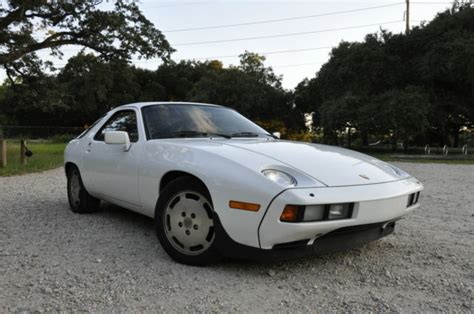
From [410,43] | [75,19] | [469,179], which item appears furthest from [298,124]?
[469,179]

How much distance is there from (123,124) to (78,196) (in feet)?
4.32

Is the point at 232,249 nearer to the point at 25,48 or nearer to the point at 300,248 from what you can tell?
the point at 300,248

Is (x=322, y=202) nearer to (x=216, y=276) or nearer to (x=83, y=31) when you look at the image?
(x=216, y=276)

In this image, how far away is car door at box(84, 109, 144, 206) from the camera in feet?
12.7

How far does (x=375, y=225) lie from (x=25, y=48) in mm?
16726

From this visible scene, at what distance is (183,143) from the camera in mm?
3486

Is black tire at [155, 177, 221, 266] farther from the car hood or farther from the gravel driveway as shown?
the car hood

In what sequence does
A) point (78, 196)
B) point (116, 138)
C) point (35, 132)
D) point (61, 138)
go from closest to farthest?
point (116, 138)
point (78, 196)
point (35, 132)
point (61, 138)

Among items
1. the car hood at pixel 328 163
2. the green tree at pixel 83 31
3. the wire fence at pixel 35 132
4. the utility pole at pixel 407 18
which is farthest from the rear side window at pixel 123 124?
the wire fence at pixel 35 132

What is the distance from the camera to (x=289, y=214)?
2.63 metres

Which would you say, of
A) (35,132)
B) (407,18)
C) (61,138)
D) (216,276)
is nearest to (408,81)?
(407,18)

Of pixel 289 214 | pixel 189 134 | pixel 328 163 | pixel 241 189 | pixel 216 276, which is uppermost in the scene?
pixel 189 134

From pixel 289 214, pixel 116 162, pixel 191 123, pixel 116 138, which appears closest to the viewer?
pixel 289 214

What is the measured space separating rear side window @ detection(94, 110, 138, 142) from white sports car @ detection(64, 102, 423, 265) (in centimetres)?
3
